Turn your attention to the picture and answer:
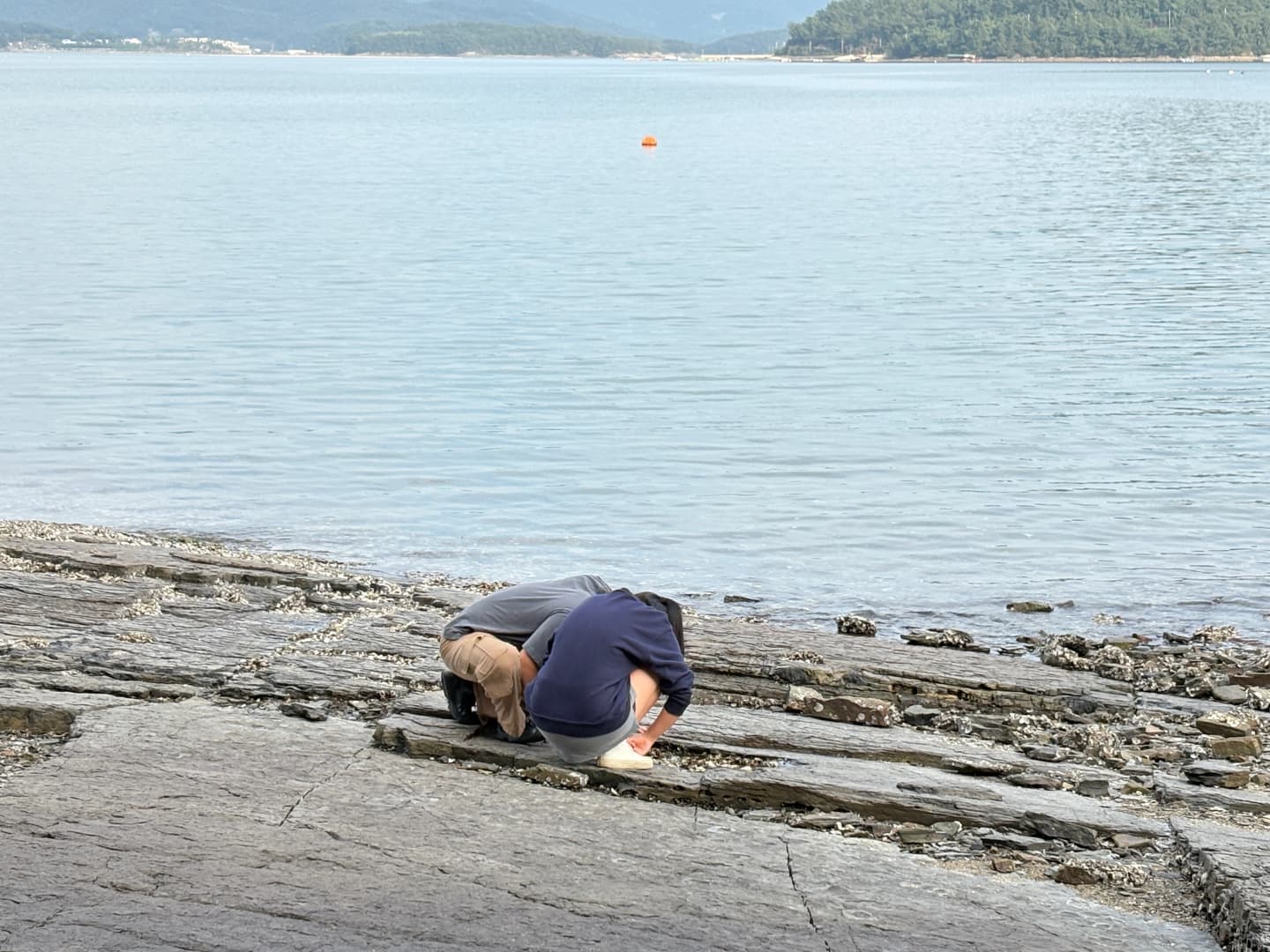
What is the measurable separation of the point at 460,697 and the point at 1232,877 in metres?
3.29

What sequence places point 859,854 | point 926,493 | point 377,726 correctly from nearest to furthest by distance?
point 859,854, point 377,726, point 926,493

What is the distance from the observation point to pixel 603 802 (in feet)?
21.9

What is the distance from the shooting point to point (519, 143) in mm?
90125

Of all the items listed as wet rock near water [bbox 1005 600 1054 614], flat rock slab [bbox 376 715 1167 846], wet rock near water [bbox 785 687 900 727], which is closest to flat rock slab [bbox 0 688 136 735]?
flat rock slab [bbox 376 715 1167 846]

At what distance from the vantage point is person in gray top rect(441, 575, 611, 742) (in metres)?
7.03

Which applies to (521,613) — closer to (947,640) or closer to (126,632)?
(126,632)

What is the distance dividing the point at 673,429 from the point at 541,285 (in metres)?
14.7

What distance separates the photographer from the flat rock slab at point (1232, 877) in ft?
18.2

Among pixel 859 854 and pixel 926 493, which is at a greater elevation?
pixel 859 854

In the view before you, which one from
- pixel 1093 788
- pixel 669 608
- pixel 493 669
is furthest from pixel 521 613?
pixel 1093 788

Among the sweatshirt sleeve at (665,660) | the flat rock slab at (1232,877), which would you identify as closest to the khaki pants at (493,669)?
the sweatshirt sleeve at (665,660)

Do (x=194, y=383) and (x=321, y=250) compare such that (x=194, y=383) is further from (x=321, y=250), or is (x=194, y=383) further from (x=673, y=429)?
(x=321, y=250)

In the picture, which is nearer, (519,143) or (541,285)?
(541,285)

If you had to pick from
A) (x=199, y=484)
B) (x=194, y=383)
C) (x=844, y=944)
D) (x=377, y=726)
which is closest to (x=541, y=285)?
(x=194, y=383)
